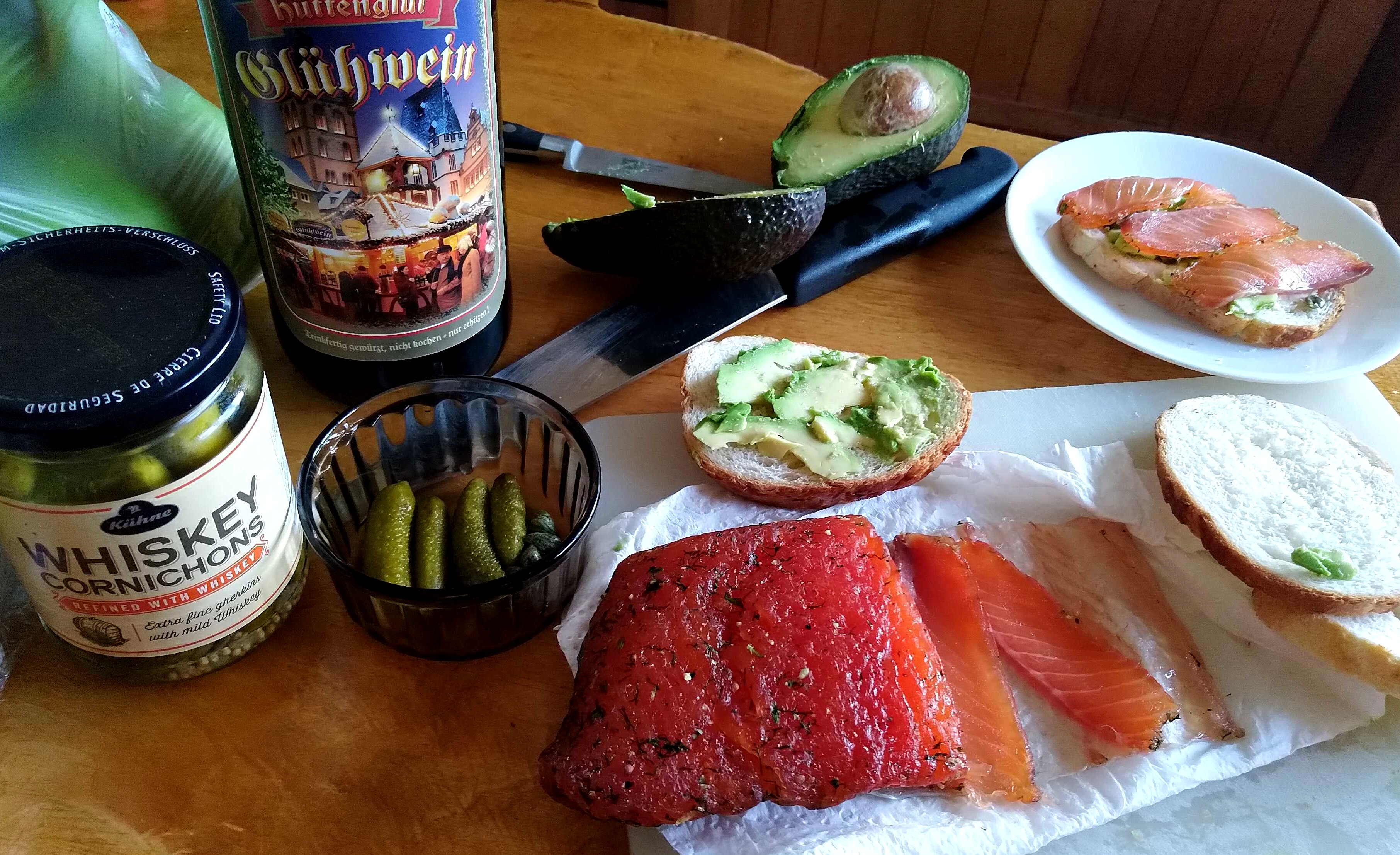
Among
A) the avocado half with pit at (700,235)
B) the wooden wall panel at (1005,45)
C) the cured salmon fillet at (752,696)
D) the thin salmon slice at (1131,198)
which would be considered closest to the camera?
the cured salmon fillet at (752,696)

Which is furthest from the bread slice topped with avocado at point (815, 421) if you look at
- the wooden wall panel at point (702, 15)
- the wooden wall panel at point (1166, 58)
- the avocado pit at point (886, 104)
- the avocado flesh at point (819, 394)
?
the wooden wall panel at point (1166, 58)

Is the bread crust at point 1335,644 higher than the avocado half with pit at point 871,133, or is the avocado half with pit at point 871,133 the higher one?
the avocado half with pit at point 871,133

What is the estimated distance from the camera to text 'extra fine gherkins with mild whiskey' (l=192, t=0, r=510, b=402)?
0.94 meters

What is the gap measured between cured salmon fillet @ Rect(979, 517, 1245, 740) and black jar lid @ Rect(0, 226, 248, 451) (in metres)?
0.88

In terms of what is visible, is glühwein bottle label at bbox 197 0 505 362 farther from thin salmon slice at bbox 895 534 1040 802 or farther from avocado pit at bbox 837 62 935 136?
avocado pit at bbox 837 62 935 136

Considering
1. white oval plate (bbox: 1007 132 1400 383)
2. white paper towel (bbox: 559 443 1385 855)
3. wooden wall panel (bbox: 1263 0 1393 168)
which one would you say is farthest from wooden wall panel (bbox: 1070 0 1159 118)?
white paper towel (bbox: 559 443 1385 855)

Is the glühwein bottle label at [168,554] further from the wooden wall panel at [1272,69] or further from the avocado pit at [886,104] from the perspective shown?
the wooden wall panel at [1272,69]

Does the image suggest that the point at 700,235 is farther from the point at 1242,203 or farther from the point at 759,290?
the point at 1242,203

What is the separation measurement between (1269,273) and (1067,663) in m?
0.83

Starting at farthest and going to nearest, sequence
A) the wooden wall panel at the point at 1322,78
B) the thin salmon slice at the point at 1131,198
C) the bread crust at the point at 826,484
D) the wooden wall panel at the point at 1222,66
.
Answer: the wooden wall panel at the point at 1222,66 → the wooden wall panel at the point at 1322,78 → the thin salmon slice at the point at 1131,198 → the bread crust at the point at 826,484

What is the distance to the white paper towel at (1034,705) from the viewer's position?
3.03ft

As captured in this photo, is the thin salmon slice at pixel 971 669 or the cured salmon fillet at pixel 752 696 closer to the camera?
the cured salmon fillet at pixel 752 696

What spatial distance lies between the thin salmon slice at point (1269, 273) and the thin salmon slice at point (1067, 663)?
0.67 metres

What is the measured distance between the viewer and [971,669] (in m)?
1.04
